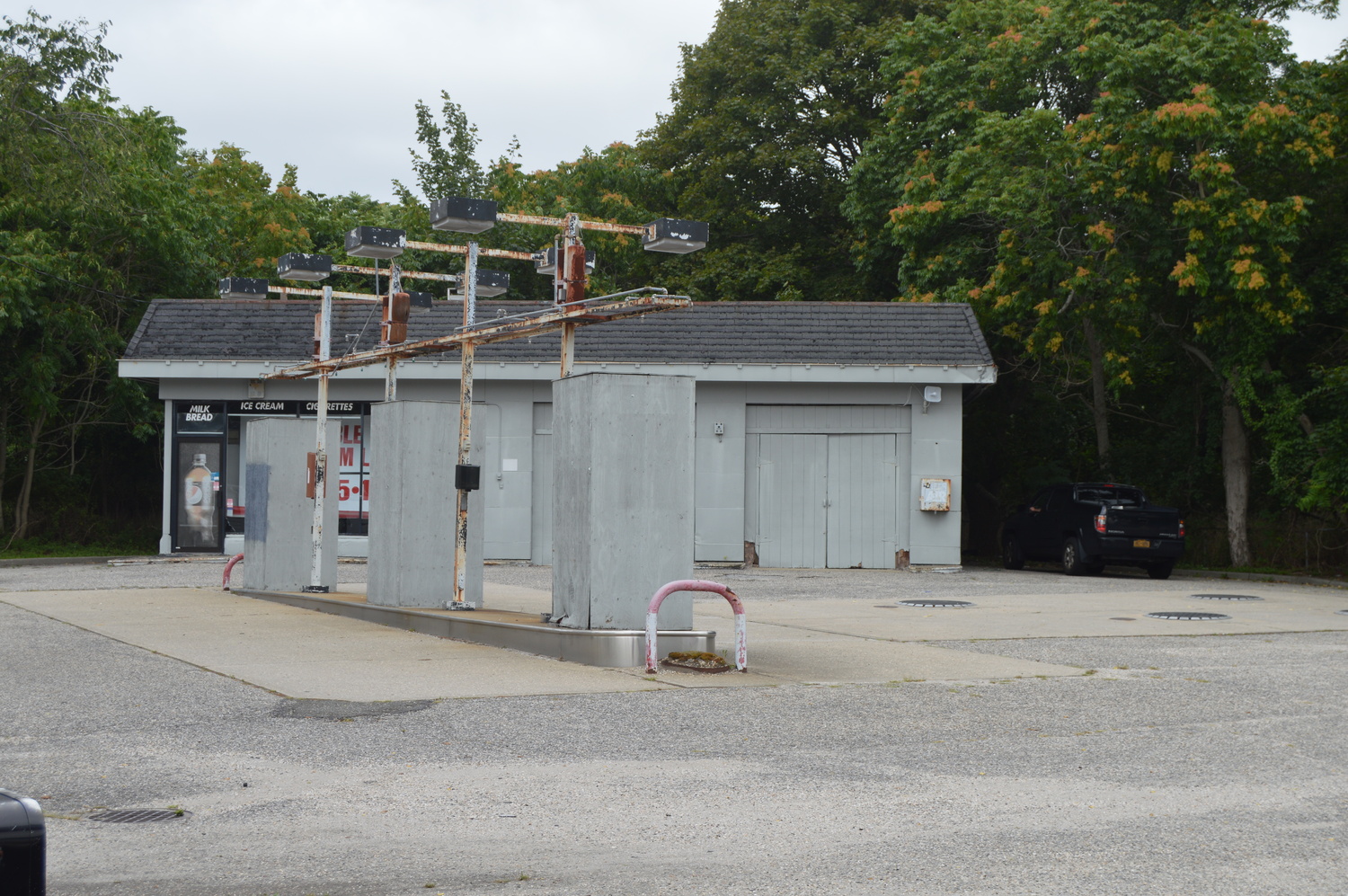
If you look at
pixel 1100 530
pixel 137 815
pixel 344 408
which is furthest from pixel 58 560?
pixel 137 815

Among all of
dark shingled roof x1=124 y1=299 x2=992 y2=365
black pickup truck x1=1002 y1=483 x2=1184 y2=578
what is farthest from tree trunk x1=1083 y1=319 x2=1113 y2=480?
A: dark shingled roof x1=124 y1=299 x2=992 y2=365

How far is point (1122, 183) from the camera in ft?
77.5

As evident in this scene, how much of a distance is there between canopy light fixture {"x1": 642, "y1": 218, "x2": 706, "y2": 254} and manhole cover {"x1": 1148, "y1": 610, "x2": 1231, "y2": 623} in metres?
7.15

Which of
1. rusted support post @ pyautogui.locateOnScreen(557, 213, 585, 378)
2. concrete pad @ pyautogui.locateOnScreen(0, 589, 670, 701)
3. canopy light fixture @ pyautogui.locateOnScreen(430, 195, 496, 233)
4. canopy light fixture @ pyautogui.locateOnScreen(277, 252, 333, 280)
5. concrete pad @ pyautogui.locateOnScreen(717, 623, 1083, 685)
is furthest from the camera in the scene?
canopy light fixture @ pyautogui.locateOnScreen(277, 252, 333, 280)

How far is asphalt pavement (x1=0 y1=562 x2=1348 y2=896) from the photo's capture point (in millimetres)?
5055

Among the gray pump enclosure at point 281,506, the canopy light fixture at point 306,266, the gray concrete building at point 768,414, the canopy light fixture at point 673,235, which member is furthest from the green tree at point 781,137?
the canopy light fixture at point 673,235

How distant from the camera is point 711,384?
972 inches

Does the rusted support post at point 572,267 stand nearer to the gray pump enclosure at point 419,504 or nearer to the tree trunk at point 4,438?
the gray pump enclosure at point 419,504

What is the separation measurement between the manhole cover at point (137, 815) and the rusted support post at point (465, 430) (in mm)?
7034

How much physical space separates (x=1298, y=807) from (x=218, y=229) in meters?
31.3

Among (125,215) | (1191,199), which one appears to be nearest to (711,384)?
(1191,199)

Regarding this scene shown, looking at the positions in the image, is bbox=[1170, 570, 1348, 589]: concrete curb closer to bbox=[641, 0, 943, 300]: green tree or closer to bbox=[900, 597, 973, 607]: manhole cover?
bbox=[900, 597, 973, 607]: manhole cover

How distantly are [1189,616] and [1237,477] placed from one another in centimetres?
1181

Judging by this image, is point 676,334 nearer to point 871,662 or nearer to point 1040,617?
point 1040,617
